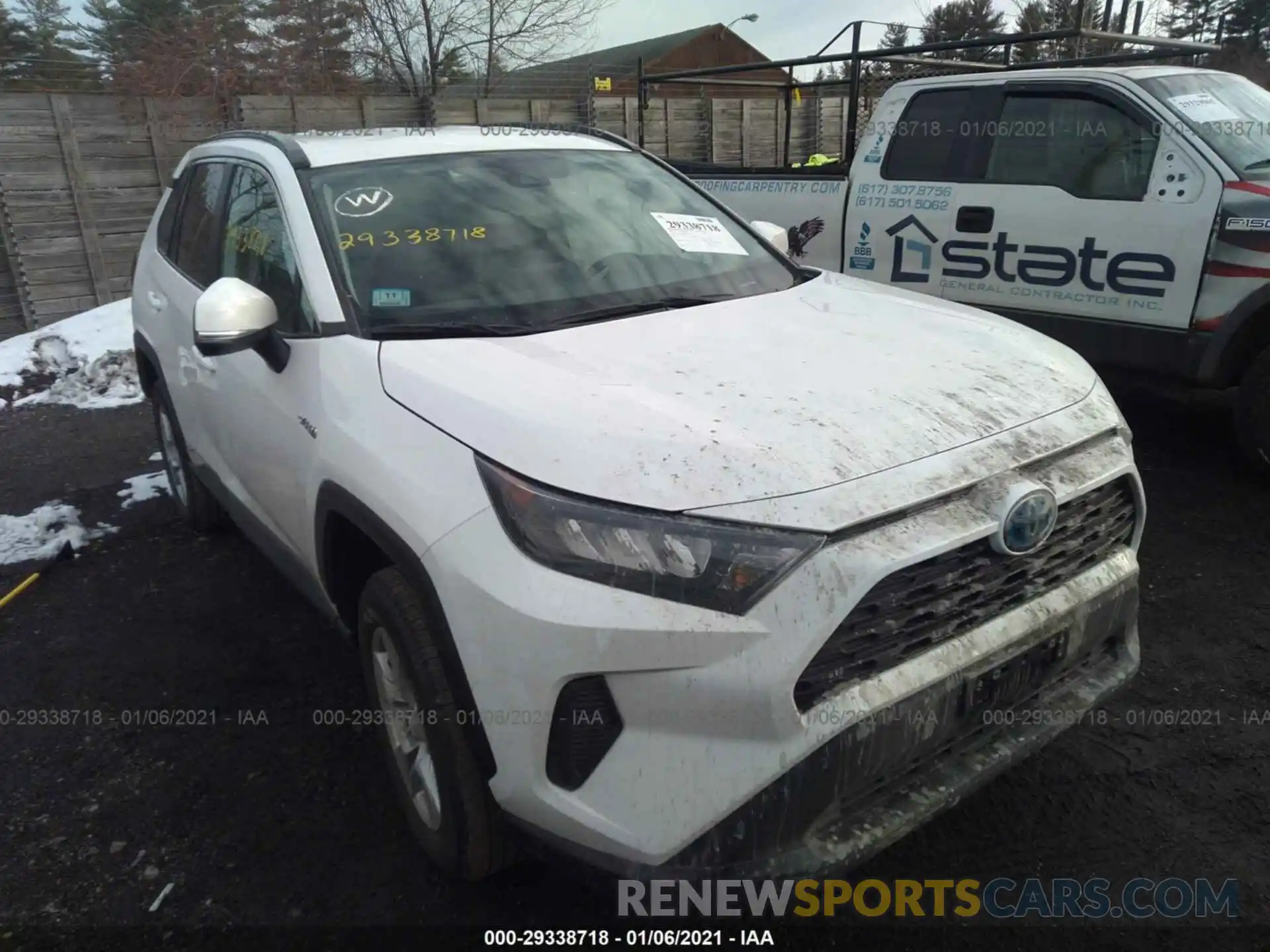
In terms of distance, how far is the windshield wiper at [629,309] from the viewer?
2.62m

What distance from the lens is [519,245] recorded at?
290cm

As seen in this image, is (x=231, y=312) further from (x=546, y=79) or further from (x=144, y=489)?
(x=546, y=79)

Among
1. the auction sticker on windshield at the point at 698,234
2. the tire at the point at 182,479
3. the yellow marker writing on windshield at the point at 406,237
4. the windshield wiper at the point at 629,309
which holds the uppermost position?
the yellow marker writing on windshield at the point at 406,237

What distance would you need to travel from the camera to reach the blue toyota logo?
1.96 meters

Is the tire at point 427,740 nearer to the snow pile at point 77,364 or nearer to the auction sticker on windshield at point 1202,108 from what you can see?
the auction sticker on windshield at point 1202,108

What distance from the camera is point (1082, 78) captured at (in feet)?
16.1

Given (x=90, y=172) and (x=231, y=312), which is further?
(x=90, y=172)

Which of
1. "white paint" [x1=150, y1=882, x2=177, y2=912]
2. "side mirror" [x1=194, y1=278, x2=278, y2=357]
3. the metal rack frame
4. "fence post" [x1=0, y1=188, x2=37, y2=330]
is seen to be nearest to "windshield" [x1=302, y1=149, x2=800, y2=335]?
"side mirror" [x1=194, y1=278, x2=278, y2=357]

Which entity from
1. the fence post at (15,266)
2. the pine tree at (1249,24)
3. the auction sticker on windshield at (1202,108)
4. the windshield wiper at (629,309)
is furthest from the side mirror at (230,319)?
the pine tree at (1249,24)

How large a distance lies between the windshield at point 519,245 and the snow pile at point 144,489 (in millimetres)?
2988

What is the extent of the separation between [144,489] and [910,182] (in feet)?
15.6

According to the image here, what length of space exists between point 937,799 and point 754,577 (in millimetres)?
696

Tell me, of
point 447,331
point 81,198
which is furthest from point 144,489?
point 81,198

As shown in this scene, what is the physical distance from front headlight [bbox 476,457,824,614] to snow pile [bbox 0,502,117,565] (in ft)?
12.1
